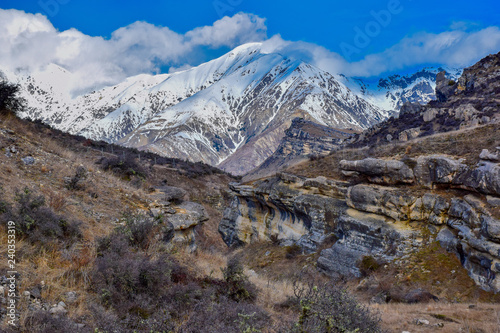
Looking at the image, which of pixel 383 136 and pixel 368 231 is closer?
pixel 368 231

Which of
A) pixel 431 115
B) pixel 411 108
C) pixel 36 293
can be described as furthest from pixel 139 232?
pixel 411 108

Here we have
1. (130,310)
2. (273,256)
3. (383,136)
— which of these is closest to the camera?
(130,310)

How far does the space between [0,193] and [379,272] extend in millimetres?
13115

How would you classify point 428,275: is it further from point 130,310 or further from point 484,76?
point 484,76

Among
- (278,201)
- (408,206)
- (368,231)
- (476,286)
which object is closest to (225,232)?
(278,201)

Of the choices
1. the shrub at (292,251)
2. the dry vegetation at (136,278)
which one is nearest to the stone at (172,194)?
the dry vegetation at (136,278)

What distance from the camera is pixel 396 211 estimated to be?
1353 centimetres

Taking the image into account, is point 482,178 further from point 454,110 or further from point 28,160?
point 454,110

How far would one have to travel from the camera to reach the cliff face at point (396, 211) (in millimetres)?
10430

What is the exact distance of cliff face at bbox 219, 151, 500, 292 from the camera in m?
10.4

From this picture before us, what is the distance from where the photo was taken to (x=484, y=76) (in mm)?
53656

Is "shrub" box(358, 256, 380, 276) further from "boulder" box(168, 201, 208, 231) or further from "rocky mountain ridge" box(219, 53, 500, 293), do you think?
"boulder" box(168, 201, 208, 231)

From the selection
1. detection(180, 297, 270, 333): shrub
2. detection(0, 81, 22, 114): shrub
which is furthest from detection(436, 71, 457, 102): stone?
detection(180, 297, 270, 333): shrub

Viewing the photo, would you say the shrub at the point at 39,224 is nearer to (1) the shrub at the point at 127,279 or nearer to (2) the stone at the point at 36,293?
(1) the shrub at the point at 127,279
